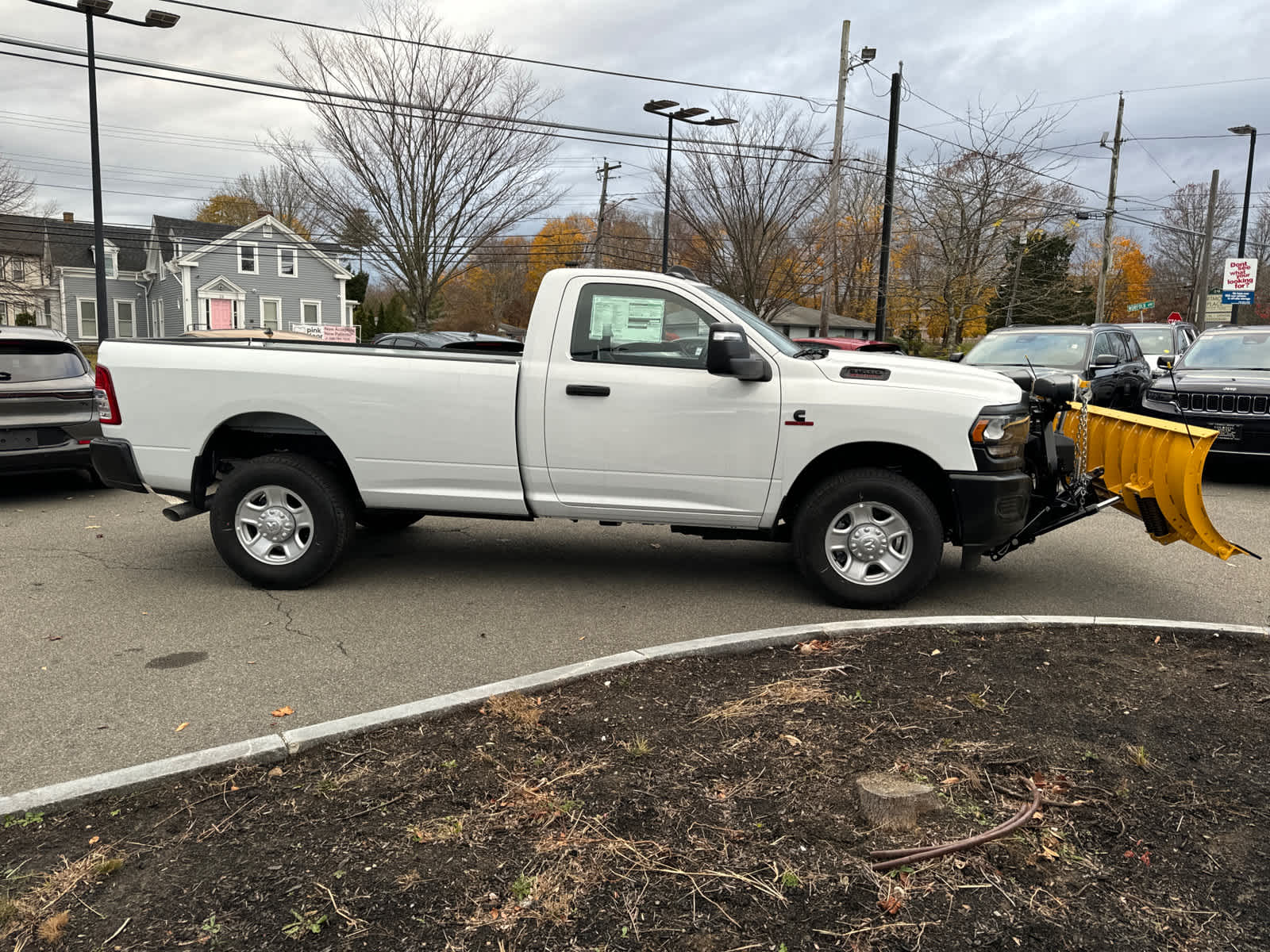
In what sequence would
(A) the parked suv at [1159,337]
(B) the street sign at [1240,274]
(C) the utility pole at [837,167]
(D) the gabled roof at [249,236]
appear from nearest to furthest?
(A) the parked suv at [1159,337], (C) the utility pole at [837,167], (B) the street sign at [1240,274], (D) the gabled roof at [249,236]

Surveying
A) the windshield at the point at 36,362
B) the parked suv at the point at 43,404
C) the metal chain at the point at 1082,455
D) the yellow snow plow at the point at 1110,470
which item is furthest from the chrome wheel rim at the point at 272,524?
the metal chain at the point at 1082,455

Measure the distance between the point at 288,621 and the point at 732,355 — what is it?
2959 mm

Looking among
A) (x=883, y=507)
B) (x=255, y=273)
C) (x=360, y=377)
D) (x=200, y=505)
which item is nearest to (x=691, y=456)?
(x=883, y=507)

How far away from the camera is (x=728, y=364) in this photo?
546 cm

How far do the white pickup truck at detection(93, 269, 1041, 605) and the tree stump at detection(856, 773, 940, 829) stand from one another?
2.66 meters

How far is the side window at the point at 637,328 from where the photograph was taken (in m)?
5.76

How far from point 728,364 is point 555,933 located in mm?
3545

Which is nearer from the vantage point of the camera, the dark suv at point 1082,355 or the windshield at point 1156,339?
the dark suv at point 1082,355

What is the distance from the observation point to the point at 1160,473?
561 cm

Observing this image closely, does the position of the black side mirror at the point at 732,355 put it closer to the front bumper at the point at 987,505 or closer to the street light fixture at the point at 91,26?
the front bumper at the point at 987,505

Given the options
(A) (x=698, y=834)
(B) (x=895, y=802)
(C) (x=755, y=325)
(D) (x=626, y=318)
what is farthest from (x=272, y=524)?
(B) (x=895, y=802)

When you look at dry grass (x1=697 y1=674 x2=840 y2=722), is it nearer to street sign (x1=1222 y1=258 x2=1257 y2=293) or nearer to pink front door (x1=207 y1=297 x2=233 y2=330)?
street sign (x1=1222 y1=258 x2=1257 y2=293)

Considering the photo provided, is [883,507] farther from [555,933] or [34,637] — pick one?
[34,637]

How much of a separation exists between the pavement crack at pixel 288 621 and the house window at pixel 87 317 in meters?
52.6
